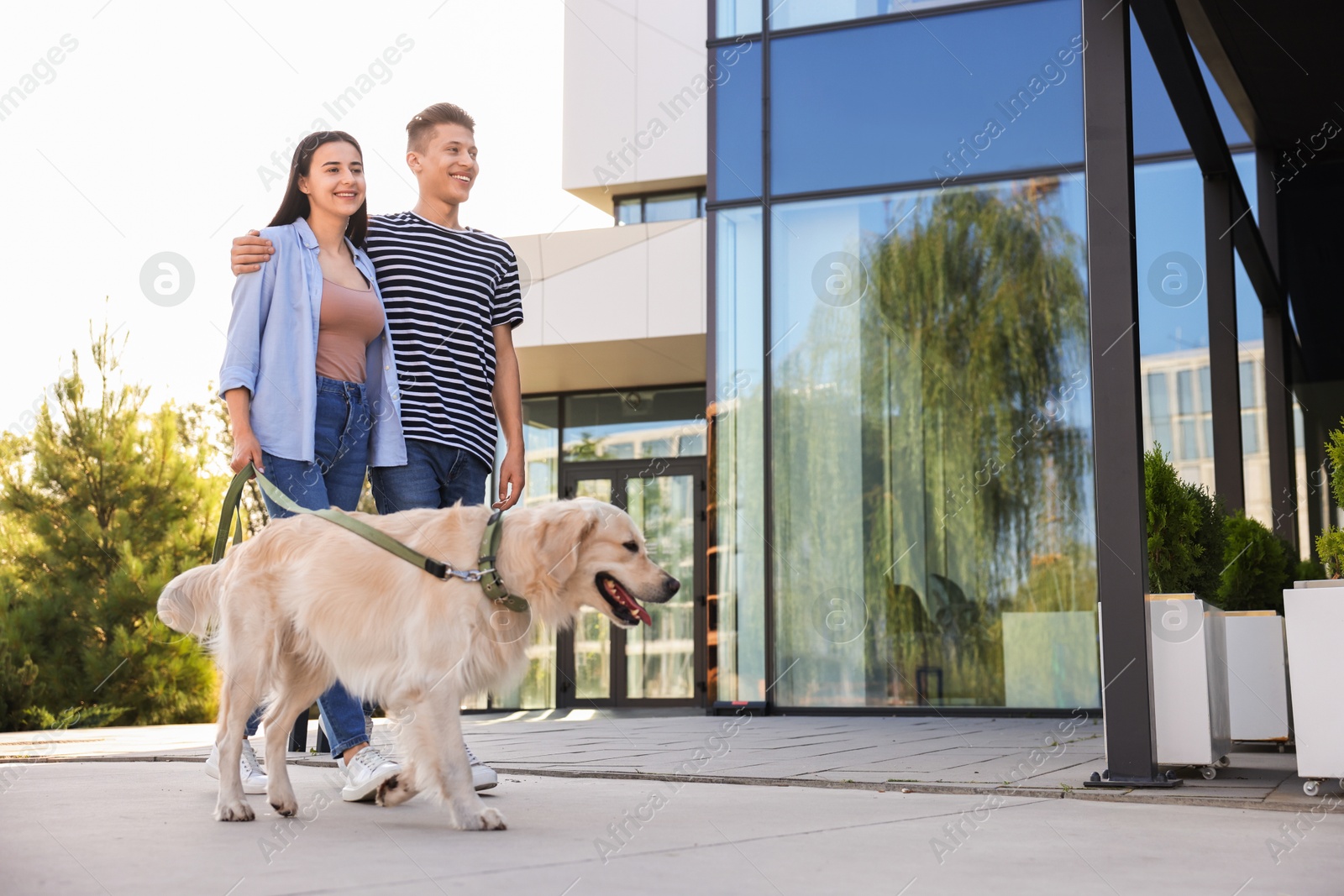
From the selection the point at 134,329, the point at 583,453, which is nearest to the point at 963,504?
the point at 583,453

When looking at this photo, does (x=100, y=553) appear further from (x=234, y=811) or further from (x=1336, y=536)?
(x=1336, y=536)

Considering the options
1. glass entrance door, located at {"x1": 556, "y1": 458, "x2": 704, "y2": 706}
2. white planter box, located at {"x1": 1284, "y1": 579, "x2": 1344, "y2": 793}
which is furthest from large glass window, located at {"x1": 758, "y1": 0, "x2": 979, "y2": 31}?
white planter box, located at {"x1": 1284, "y1": 579, "x2": 1344, "y2": 793}

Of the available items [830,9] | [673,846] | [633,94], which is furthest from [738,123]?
[673,846]

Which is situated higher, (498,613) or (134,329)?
(134,329)

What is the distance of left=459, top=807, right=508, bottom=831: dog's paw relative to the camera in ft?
10.9

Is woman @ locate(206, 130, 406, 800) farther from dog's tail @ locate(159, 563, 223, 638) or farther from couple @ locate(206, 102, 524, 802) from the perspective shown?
dog's tail @ locate(159, 563, 223, 638)

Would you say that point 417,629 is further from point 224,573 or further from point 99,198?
point 99,198

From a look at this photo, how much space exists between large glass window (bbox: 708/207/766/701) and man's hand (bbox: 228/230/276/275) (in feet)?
19.6

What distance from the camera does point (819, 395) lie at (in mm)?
9602

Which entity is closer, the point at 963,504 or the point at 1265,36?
the point at 1265,36

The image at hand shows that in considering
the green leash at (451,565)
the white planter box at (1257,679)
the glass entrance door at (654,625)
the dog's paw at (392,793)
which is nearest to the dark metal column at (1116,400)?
the white planter box at (1257,679)

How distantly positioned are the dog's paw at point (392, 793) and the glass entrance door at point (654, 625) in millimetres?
8719

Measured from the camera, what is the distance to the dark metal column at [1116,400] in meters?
4.46

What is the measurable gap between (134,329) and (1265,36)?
37.2 ft
